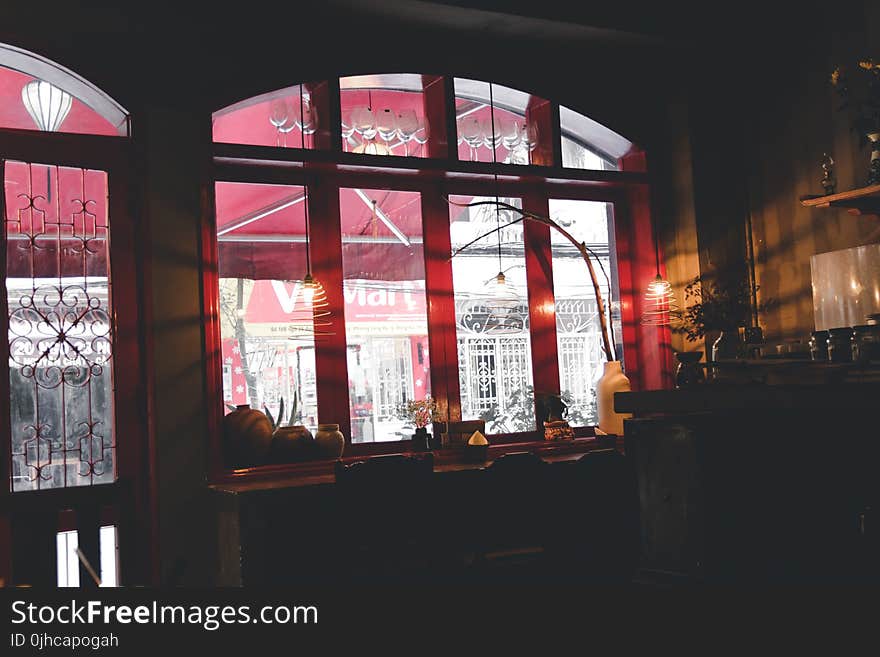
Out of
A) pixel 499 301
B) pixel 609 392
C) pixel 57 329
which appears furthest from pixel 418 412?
pixel 57 329

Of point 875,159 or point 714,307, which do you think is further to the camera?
point 714,307

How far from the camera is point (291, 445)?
14.6 feet

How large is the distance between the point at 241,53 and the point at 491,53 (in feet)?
4.88

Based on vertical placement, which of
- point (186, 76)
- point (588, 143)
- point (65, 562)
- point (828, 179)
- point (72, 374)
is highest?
point (186, 76)

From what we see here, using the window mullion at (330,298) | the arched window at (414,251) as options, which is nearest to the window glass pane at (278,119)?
the arched window at (414,251)

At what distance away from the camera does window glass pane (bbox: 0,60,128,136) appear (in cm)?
421

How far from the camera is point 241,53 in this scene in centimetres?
466

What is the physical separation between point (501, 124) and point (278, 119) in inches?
54.3

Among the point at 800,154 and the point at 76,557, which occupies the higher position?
the point at 800,154

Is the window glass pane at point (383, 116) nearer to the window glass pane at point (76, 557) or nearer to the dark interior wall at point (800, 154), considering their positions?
the dark interior wall at point (800, 154)

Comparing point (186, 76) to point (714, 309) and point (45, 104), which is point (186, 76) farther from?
point (714, 309)

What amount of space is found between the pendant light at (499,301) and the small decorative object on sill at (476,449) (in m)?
0.87

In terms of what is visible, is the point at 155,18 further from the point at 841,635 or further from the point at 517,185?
the point at 841,635

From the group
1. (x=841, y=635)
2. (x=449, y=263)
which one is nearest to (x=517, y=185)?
(x=449, y=263)
